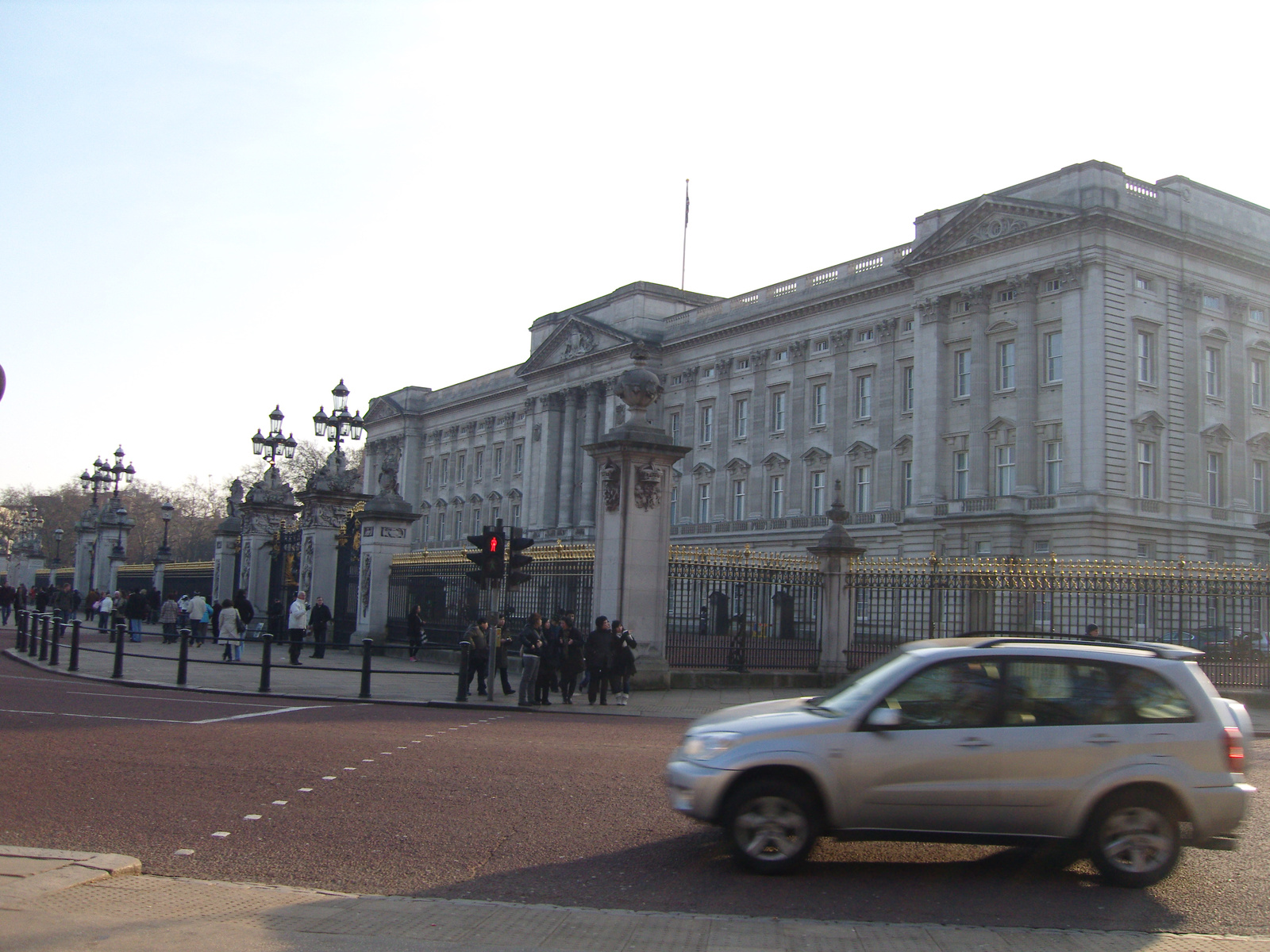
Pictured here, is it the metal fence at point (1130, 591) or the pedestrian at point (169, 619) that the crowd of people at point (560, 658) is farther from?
the pedestrian at point (169, 619)

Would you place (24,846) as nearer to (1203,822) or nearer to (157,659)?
(1203,822)

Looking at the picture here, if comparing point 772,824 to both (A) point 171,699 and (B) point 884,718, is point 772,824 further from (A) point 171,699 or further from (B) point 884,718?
(A) point 171,699

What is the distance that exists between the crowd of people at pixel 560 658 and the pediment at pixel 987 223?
116 feet

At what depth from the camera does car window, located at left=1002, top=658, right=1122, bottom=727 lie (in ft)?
24.6

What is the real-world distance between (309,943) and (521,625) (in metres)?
19.2

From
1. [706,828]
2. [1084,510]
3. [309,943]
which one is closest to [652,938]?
[309,943]

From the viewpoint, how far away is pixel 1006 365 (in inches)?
2031

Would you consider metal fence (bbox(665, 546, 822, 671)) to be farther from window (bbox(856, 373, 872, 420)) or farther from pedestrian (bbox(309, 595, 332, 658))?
window (bbox(856, 373, 872, 420))

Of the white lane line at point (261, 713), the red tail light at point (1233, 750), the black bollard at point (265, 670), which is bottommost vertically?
the white lane line at point (261, 713)

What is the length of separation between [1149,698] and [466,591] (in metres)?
21.2

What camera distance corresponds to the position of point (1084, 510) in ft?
150

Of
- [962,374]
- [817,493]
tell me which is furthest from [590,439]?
[962,374]

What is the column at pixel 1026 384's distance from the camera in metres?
49.1

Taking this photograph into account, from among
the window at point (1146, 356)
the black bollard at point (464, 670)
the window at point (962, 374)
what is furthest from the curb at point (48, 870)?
the window at point (962, 374)
